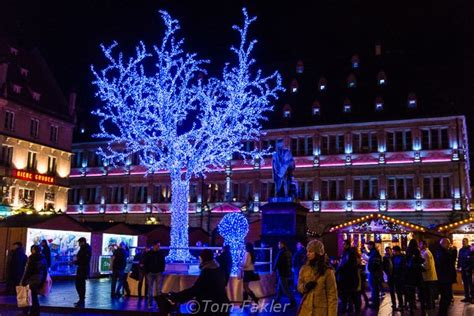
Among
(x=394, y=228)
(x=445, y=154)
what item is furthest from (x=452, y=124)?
(x=394, y=228)

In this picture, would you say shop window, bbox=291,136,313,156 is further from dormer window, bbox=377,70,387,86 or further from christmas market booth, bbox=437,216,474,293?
christmas market booth, bbox=437,216,474,293

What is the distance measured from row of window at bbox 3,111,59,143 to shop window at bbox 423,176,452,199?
29623 millimetres

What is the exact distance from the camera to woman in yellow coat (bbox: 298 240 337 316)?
19.7 ft

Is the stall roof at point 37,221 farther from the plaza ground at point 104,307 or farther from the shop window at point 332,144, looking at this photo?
the shop window at point 332,144

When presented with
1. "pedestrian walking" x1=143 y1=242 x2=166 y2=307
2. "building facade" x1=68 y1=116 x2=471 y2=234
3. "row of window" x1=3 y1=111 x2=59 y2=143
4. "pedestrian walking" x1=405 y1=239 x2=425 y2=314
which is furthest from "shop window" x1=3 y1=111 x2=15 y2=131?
"pedestrian walking" x1=405 y1=239 x2=425 y2=314

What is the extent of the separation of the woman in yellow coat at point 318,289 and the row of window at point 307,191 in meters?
28.4

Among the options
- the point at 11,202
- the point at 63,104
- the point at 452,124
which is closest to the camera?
the point at 452,124

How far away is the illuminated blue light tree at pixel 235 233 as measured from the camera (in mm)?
15742

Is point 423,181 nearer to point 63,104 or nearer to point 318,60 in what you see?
point 318,60

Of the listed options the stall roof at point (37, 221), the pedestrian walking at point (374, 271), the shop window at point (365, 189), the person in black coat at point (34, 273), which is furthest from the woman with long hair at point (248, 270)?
the shop window at point (365, 189)

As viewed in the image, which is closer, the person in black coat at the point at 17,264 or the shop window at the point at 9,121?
the person in black coat at the point at 17,264

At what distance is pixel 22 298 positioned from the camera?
11.3 meters

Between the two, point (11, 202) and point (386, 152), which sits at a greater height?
point (386, 152)

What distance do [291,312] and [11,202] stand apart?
33.0 m
